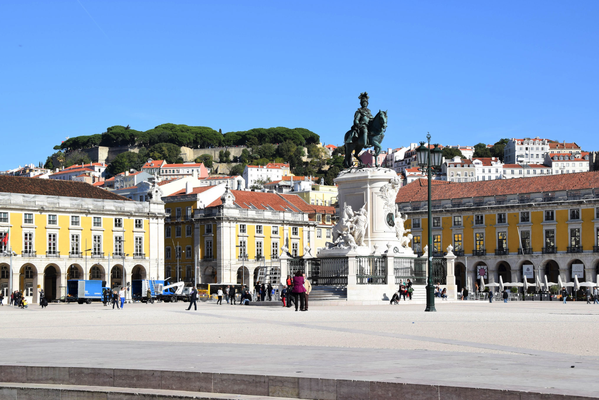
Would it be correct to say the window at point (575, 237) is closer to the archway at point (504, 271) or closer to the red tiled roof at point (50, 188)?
the archway at point (504, 271)

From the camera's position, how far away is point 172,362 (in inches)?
400

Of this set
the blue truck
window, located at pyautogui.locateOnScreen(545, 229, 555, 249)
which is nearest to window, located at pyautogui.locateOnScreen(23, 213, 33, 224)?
the blue truck

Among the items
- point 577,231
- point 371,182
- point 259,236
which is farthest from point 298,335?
point 259,236

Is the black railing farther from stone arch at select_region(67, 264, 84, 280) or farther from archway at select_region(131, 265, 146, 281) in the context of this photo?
stone arch at select_region(67, 264, 84, 280)

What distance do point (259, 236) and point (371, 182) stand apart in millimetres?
48926

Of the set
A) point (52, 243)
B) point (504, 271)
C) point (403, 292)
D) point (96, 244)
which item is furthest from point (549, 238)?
point (403, 292)

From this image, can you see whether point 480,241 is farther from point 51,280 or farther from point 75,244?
point 51,280

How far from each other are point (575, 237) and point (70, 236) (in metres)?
41.9

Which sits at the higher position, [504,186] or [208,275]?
[504,186]

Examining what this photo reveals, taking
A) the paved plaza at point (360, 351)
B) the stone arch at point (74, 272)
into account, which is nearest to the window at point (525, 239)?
the stone arch at point (74, 272)

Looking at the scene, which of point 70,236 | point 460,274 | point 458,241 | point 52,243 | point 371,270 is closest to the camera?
point 371,270

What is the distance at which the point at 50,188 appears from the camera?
73625 mm

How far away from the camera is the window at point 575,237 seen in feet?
242

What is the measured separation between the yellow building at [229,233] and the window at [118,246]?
812cm
